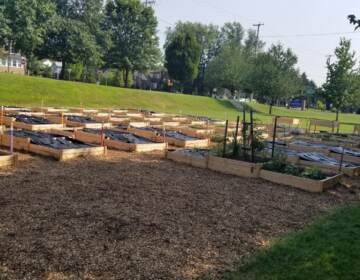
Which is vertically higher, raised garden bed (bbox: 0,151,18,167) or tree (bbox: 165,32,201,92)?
tree (bbox: 165,32,201,92)

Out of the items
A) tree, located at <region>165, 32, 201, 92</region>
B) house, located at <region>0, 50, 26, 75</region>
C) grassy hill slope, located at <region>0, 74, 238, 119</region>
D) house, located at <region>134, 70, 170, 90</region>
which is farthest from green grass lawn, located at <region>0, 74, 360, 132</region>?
house, located at <region>134, 70, 170, 90</region>

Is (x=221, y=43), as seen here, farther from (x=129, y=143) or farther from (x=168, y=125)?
(x=129, y=143)

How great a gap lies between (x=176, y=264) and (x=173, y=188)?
338cm

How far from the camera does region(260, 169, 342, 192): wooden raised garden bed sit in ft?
27.7

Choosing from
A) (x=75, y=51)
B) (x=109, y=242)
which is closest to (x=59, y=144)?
(x=109, y=242)

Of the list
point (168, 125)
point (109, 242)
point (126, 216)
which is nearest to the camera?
point (109, 242)

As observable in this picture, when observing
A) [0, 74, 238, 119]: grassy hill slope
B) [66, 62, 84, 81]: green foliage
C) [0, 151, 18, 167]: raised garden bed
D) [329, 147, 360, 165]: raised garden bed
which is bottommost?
[0, 151, 18, 167]: raised garden bed

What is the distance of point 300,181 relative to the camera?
339 inches

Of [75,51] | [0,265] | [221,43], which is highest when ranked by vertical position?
[221,43]

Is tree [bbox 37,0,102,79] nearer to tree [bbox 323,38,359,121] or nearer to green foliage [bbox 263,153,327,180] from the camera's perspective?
tree [bbox 323,38,359,121]

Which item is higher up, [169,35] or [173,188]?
[169,35]

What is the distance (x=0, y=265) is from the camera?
410cm

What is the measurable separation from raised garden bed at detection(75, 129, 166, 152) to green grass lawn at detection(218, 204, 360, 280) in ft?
20.8

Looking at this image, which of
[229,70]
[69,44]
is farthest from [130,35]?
[229,70]
